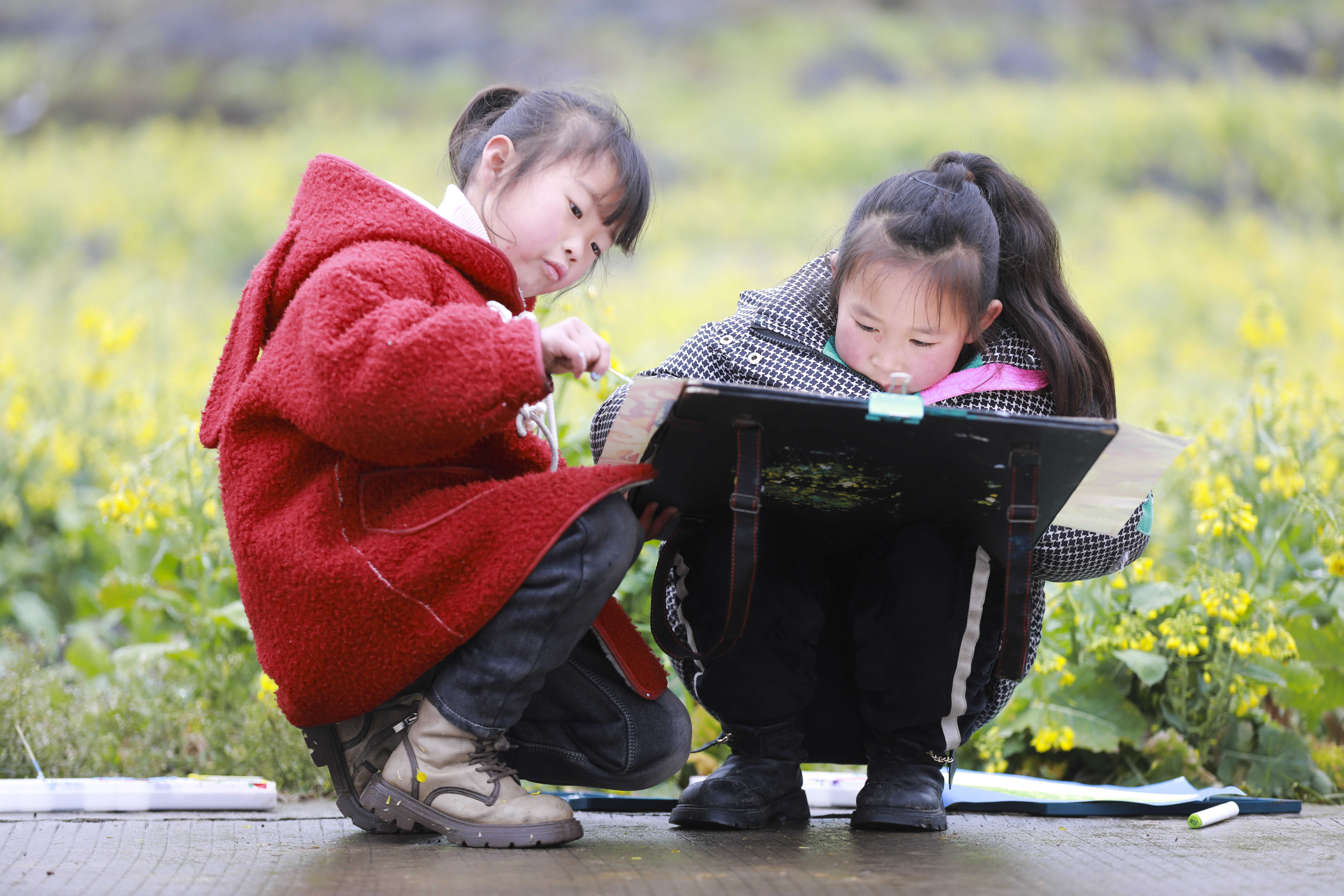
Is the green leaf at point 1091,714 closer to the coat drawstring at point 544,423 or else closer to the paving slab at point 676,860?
the paving slab at point 676,860

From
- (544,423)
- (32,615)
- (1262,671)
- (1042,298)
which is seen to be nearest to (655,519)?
(544,423)

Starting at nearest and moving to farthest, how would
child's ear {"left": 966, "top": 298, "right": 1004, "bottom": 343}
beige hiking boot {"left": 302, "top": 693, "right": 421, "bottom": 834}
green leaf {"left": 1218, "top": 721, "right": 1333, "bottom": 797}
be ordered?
beige hiking boot {"left": 302, "top": 693, "right": 421, "bottom": 834} → child's ear {"left": 966, "top": 298, "right": 1004, "bottom": 343} → green leaf {"left": 1218, "top": 721, "right": 1333, "bottom": 797}

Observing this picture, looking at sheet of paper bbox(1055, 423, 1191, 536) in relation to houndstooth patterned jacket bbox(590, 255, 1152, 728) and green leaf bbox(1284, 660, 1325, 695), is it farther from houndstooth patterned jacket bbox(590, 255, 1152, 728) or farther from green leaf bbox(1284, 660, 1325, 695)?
green leaf bbox(1284, 660, 1325, 695)

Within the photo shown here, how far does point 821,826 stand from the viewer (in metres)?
1.59

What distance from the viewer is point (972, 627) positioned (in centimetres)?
156

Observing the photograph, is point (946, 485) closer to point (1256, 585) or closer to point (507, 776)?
point (507, 776)

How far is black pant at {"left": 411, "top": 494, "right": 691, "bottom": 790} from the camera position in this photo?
1352 mm

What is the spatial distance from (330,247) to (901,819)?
1033 mm

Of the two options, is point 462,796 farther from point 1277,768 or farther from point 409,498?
point 1277,768

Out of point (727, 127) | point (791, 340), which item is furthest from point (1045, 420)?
point (727, 127)

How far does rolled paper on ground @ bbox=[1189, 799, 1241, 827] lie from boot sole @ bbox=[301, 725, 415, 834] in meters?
1.06

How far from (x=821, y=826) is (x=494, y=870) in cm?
Result: 56

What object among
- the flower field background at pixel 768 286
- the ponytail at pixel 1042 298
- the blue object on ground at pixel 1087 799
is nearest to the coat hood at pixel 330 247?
the flower field background at pixel 768 286

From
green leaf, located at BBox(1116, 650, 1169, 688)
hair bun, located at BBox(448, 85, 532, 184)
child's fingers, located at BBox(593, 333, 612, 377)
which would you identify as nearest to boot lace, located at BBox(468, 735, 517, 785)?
child's fingers, located at BBox(593, 333, 612, 377)
